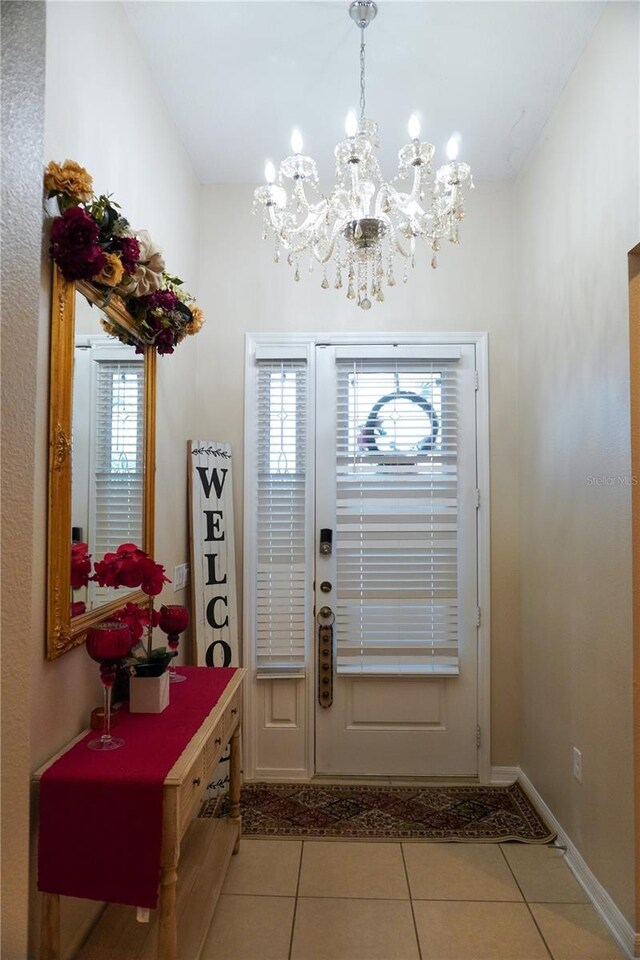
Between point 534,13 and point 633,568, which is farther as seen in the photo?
point 534,13

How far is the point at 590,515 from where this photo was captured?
87.8 inches

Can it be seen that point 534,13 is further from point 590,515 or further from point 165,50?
point 590,515

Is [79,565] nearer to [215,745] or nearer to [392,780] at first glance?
[215,745]

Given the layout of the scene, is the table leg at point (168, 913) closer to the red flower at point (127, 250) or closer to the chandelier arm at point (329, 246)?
the red flower at point (127, 250)

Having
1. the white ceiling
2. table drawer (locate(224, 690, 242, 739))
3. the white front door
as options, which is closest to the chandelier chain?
the white ceiling

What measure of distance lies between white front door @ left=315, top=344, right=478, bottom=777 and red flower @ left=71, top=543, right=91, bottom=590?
1549 millimetres

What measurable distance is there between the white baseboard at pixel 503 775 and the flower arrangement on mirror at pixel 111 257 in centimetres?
271

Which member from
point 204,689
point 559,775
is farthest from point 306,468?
point 559,775

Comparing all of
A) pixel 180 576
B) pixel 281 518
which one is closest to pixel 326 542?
pixel 281 518

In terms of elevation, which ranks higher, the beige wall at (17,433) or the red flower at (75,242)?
the red flower at (75,242)

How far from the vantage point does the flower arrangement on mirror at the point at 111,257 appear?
152 centimetres

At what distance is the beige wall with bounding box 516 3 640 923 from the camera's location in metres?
1.97

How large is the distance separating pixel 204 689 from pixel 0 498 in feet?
4.90

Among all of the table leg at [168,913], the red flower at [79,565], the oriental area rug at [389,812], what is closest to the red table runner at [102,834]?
the table leg at [168,913]
